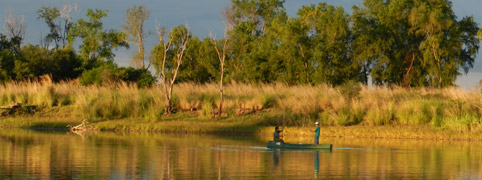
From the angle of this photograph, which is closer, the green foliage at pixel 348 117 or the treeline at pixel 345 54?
the green foliage at pixel 348 117

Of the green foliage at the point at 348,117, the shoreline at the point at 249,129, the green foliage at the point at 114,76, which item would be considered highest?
the green foliage at the point at 114,76

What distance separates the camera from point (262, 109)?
3869 centimetres

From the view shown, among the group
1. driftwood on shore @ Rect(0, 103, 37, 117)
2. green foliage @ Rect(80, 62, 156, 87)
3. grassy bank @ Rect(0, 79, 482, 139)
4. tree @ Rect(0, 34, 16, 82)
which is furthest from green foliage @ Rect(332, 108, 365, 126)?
tree @ Rect(0, 34, 16, 82)

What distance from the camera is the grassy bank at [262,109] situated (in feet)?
112

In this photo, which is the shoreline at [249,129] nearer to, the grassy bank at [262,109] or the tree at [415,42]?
the grassy bank at [262,109]

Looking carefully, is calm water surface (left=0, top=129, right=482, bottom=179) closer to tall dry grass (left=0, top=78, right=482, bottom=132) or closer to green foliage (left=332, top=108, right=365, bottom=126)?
tall dry grass (left=0, top=78, right=482, bottom=132)

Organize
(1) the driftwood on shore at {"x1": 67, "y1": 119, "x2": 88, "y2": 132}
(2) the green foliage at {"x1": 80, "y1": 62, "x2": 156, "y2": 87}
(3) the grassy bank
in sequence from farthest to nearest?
1. (2) the green foliage at {"x1": 80, "y1": 62, "x2": 156, "y2": 87}
2. (1) the driftwood on shore at {"x1": 67, "y1": 119, "x2": 88, "y2": 132}
3. (3) the grassy bank

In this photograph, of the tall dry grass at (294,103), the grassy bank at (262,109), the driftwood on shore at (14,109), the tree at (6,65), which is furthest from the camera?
the tree at (6,65)

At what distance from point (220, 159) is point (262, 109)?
58.6 ft

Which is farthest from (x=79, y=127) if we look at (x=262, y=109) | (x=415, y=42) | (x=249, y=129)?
(x=415, y=42)

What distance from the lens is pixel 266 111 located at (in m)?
38.3

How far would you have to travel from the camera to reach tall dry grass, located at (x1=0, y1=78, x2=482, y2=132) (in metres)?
34.4

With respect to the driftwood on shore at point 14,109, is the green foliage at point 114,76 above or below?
above

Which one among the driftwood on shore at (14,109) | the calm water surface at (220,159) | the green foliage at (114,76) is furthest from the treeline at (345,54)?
the calm water surface at (220,159)
